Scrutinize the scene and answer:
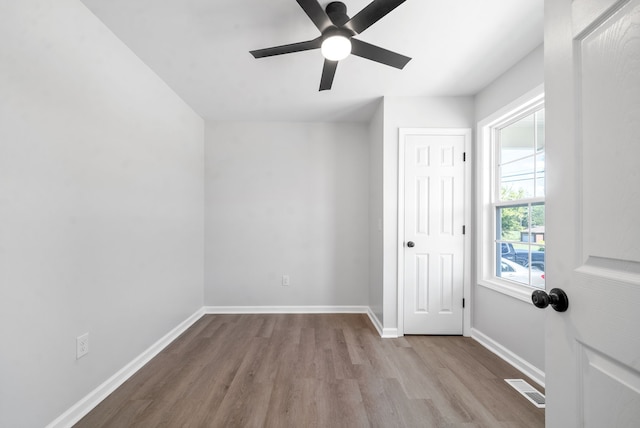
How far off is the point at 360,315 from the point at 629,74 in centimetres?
339

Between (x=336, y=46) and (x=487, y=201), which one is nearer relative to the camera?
(x=336, y=46)

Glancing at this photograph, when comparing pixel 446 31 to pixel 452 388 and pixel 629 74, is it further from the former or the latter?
pixel 452 388

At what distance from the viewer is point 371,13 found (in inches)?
60.3

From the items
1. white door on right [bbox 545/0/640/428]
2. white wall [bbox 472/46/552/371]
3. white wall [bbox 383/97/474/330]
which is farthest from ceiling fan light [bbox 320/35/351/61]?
white wall [bbox 472/46/552/371]

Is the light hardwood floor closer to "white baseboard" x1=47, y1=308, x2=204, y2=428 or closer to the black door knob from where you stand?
"white baseboard" x1=47, y1=308, x2=204, y2=428

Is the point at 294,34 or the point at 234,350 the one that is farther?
the point at 234,350

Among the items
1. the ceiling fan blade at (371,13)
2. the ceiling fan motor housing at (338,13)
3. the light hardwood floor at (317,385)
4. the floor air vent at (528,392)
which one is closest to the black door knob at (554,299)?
the light hardwood floor at (317,385)

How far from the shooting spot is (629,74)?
630 mm

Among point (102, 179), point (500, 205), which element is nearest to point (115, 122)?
point (102, 179)

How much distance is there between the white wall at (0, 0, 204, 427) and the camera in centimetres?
136

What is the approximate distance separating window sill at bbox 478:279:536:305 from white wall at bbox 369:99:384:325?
3.29ft

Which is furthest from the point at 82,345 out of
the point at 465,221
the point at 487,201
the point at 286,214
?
the point at 487,201

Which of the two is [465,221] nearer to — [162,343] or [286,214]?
[286,214]

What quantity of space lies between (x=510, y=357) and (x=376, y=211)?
1.80m
